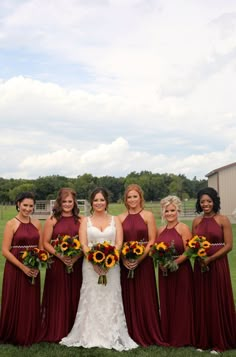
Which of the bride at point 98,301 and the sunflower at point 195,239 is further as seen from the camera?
the bride at point 98,301

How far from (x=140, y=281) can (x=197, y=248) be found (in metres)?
1.18

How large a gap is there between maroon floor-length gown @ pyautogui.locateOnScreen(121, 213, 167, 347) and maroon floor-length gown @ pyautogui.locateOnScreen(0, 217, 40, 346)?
1.46 meters

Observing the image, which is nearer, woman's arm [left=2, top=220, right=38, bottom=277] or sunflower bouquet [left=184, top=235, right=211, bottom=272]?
sunflower bouquet [left=184, top=235, right=211, bottom=272]

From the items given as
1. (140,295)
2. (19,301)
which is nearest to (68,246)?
(19,301)

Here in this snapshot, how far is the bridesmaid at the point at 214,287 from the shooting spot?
8.05 m

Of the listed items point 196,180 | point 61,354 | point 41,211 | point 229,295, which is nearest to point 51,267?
point 61,354

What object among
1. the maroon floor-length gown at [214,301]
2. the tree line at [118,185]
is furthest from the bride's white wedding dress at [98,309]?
the tree line at [118,185]

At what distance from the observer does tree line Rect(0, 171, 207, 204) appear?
8525 cm

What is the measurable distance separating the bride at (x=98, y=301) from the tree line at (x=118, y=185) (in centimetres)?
7320

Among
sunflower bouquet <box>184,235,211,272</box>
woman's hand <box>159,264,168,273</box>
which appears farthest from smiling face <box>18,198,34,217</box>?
sunflower bouquet <box>184,235,211,272</box>

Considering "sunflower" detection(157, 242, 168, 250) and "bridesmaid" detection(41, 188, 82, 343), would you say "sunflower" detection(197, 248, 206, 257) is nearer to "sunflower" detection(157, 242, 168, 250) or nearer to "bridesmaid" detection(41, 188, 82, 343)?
"sunflower" detection(157, 242, 168, 250)

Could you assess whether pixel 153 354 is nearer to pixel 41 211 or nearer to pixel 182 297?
pixel 182 297

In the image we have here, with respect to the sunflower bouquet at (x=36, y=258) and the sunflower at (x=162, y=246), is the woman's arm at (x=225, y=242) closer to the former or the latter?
the sunflower at (x=162, y=246)

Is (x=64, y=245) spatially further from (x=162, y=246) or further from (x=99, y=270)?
(x=162, y=246)
